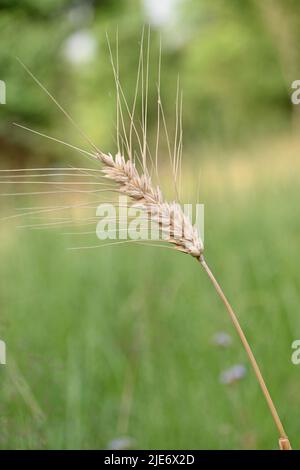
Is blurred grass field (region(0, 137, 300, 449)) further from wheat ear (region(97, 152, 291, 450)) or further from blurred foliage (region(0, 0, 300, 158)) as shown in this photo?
blurred foliage (region(0, 0, 300, 158))

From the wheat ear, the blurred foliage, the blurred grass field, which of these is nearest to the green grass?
the blurred grass field

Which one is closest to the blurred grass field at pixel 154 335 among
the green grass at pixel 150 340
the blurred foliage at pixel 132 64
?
the green grass at pixel 150 340

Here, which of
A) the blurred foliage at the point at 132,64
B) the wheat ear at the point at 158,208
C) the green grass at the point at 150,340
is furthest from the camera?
the blurred foliage at the point at 132,64

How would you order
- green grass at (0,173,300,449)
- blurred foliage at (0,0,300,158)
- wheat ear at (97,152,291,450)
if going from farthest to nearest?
blurred foliage at (0,0,300,158), green grass at (0,173,300,449), wheat ear at (97,152,291,450)

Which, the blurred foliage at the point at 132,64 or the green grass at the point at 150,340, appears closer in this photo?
the green grass at the point at 150,340

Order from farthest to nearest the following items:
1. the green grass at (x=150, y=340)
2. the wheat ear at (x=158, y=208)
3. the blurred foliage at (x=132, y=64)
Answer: the blurred foliage at (x=132, y=64) < the green grass at (x=150, y=340) < the wheat ear at (x=158, y=208)

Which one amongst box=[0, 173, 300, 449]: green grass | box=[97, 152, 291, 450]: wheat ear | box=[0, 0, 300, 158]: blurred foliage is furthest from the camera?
box=[0, 0, 300, 158]: blurred foliage

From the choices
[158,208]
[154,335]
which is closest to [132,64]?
[154,335]

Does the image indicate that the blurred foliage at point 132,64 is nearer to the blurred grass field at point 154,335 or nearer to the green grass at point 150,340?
the blurred grass field at point 154,335
